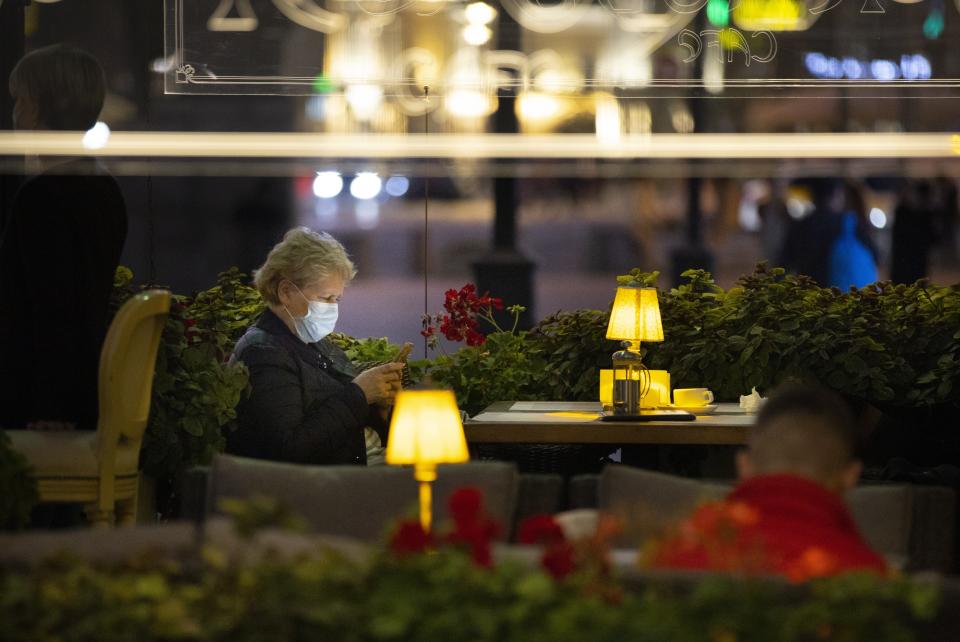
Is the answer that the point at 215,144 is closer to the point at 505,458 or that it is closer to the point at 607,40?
the point at 607,40

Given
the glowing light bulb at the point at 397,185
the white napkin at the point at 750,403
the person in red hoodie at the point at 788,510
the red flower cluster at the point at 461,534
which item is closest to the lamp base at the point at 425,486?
the person in red hoodie at the point at 788,510

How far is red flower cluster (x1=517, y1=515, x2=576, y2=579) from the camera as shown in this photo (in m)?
1.84

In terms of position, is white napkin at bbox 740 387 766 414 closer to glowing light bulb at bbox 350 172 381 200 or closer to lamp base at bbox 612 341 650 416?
lamp base at bbox 612 341 650 416

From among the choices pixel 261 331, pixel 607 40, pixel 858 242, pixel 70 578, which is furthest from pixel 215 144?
pixel 70 578

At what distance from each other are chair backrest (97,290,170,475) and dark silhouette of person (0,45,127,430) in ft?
0.67

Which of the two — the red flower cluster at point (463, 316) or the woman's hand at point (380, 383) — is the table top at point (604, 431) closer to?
the woman's hand at point (380, 383)

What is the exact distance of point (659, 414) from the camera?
4.59 m

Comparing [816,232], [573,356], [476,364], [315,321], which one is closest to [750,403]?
[573,356]

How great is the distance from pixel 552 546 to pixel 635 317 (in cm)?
301

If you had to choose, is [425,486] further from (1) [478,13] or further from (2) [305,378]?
(1) [478,13]

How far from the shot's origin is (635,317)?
15.9ft

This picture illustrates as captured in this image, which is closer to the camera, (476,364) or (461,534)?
(461,534)

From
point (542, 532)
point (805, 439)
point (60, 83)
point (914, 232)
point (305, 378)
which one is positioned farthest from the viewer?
point (914, 232)

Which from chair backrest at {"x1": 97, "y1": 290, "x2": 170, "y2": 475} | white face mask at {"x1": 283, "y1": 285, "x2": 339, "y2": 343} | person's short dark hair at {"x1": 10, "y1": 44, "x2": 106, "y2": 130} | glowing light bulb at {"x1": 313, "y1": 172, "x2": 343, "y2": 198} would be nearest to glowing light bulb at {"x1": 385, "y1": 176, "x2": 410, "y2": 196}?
glowing light bulb at {"x1": 313, "y1": 172, "x2": 343, "y2": 198}
